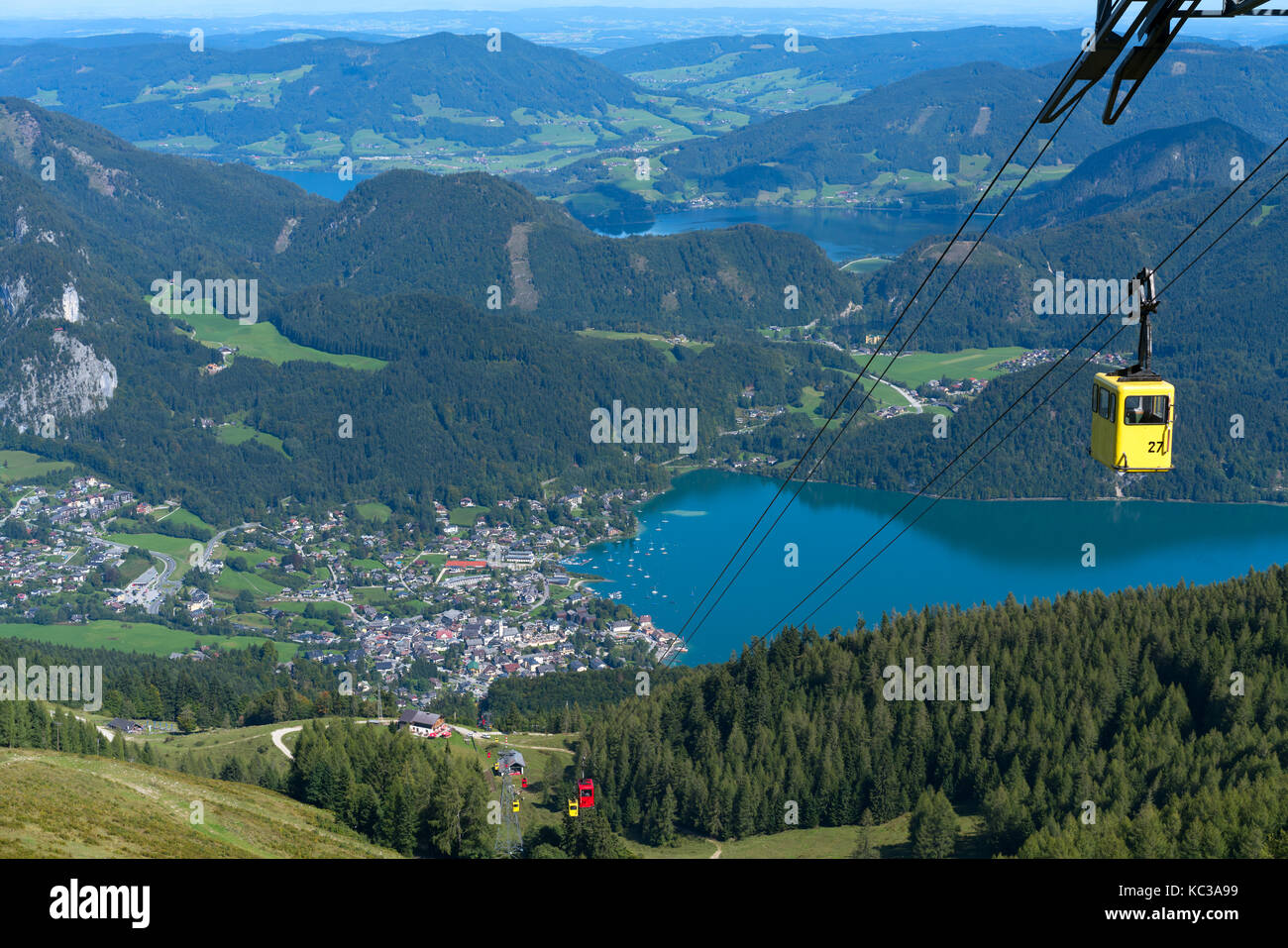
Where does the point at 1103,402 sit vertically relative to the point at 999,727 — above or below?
above

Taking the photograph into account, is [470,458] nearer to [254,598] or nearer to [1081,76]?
[254,598]

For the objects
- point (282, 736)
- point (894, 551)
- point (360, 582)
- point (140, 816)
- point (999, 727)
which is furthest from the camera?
point (894, 551)

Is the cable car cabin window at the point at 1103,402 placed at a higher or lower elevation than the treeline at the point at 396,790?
higher

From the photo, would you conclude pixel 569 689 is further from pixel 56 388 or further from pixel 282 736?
pixel 56 388

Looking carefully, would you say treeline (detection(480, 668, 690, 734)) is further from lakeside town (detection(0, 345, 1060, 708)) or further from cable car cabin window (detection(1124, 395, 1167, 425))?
cable car cabin window (detection(1124, 395, 1167, 425))

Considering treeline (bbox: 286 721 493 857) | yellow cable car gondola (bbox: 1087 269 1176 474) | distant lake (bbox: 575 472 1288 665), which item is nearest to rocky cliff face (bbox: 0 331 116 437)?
distant lake (bbox: 575 472 1288 665)

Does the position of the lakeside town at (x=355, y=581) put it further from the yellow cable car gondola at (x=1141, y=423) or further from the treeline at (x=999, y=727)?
the yellow cable car gondola at (x=1141, y=423)

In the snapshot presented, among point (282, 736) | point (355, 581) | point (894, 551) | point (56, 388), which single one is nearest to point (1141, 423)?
point (282, 736)

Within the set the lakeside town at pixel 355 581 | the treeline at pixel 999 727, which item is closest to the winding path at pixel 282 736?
the treeline at pixel 999 727
